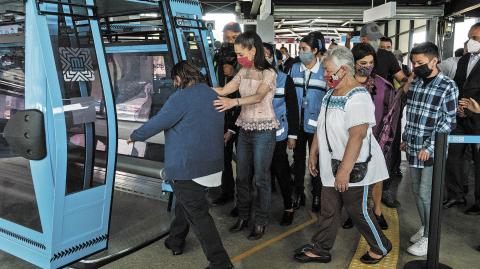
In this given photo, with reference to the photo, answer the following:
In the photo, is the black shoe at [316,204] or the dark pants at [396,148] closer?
the black shoe at [316,204]

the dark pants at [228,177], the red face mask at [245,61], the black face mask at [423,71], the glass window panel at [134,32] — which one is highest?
the glass window panel at [134,32]

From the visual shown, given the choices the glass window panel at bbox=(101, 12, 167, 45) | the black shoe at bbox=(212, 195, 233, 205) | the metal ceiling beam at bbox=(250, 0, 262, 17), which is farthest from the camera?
the metal ceiling beam at bbox=(250, 0, 262, 17)

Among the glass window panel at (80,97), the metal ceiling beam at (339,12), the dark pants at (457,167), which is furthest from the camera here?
the metal ceiling beam at (339,12)

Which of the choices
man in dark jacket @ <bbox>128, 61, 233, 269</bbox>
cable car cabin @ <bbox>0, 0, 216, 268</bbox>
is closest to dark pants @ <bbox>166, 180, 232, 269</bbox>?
man in dark jacket @ <bbox>128, 61, 233, 269</bbox>

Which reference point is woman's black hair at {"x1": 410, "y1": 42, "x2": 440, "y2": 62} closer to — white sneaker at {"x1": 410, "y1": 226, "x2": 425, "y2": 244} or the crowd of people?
the crowd of people

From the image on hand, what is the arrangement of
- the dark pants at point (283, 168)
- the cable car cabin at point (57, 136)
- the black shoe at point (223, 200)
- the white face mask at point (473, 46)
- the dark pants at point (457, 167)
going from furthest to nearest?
the black shoe at point (223, 200) → the dark pants at point (457, 167) → the white face mask at point (473, 46) → the dark pants at point (283, 168) → the cable car cabin at point (57, 136)

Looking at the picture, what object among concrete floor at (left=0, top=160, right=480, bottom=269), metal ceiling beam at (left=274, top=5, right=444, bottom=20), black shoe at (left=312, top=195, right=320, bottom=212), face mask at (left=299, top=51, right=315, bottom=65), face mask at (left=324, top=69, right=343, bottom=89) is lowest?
concrete floor at (left=0, top=160, right=480, bottom=269)

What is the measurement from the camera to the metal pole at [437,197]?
2.61 metres

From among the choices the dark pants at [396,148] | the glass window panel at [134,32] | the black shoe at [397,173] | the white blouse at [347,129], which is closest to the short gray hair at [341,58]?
the white blouse at [347,129]

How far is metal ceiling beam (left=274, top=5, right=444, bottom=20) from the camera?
1248 cm

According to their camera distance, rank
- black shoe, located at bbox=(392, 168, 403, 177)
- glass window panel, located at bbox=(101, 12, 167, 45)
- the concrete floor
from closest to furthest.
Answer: the concrete floor < glass window panel, located at bbox=(101, 12, 167, 45) < black shoe, located at bbox=(392, 168, 403, 177)

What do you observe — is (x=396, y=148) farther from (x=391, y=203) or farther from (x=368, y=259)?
(x=368, y=259)

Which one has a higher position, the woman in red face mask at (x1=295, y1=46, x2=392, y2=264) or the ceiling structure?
the ceiling structure

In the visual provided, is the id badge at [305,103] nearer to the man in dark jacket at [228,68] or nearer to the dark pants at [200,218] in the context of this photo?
the man in dark jacket at [228,68]
